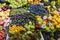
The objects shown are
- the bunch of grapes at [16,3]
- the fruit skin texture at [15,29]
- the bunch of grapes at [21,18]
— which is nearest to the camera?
the fruit skin texture at [15,29]

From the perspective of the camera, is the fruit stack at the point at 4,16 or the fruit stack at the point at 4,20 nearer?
the fruit stack at the point at 4,20

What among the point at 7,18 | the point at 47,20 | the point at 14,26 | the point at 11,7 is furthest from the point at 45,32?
the point at 11,7

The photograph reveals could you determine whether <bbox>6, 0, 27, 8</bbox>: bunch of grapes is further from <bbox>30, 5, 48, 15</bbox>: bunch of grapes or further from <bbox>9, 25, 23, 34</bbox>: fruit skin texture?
<bbox>9, 25, 23, 34</bbox>: fruit skin texture

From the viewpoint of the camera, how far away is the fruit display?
253 centimetres

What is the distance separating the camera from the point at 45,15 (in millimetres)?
2865

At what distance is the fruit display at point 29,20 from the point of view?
2525 mm

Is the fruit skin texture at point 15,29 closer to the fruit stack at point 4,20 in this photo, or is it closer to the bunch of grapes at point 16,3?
the fruit stack at point 4,20

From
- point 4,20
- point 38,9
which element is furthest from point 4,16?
point 38,9

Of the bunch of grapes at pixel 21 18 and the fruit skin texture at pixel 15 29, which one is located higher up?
the bunch of grapes at pixel 21 18

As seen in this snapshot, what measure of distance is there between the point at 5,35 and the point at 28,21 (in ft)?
1.22

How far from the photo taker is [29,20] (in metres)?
2.73

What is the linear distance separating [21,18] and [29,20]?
0.42 ft

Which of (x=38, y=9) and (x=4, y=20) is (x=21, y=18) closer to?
(x=4, y=20)

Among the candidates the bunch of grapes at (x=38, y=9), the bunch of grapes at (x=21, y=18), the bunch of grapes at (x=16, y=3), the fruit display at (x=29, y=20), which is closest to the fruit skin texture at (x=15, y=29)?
the fruit display at (x=29, y=20)
